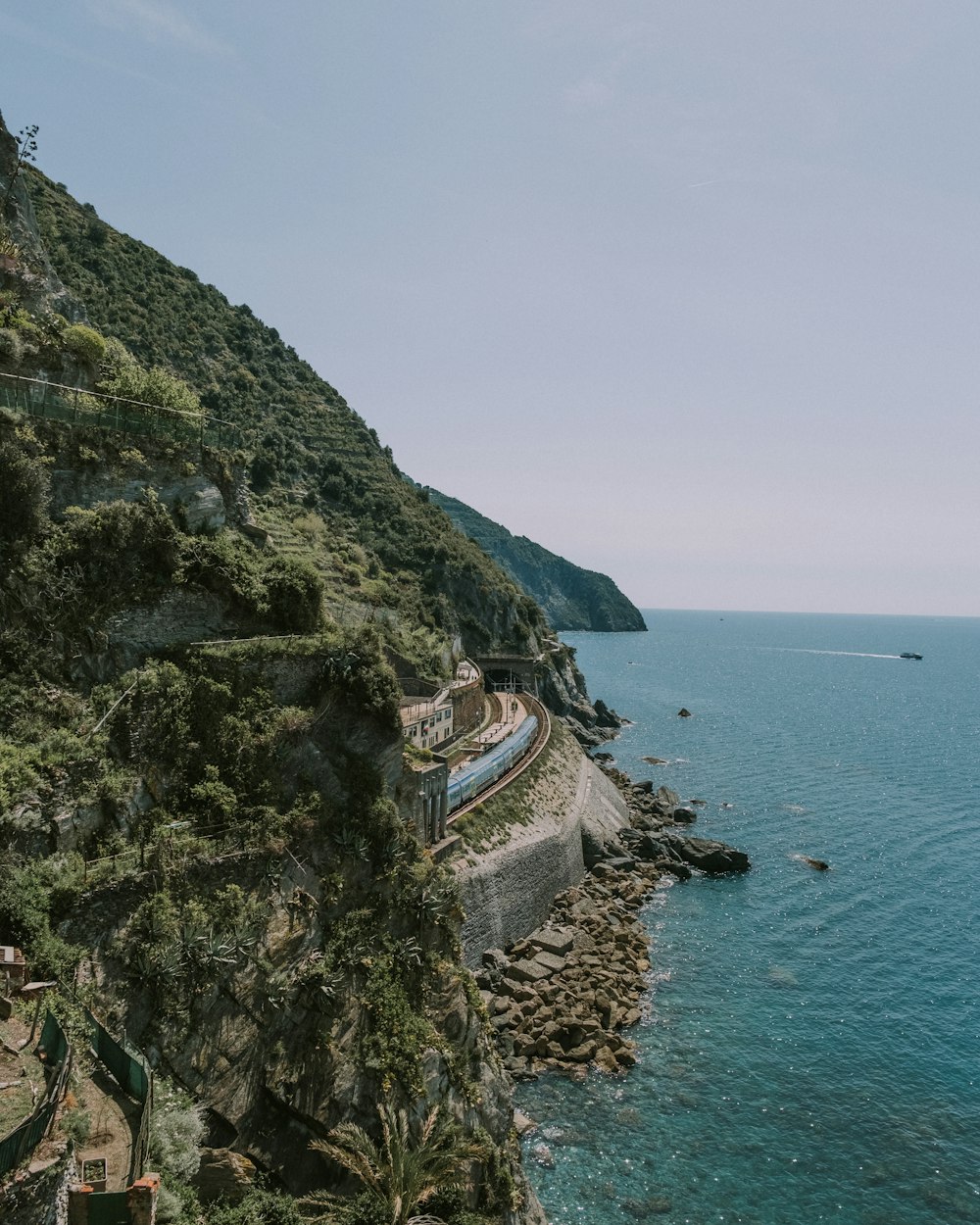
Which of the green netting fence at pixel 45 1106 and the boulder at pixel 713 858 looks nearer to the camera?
the green netting fence at pixel 45 1106

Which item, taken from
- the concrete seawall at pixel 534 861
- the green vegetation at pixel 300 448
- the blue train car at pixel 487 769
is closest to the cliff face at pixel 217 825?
the concrete seawall at pixel 534 861

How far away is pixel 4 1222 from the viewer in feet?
33.3

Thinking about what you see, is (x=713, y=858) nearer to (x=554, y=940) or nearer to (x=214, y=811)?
(x=554, y=940)

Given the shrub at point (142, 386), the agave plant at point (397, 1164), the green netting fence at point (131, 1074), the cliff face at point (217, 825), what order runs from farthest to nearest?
1. the shrub at point (142, 386)
2. the cliff face at point (217, 825)
3. the agave plant at point (397, 1164)
4. the green netting fence at point (131, 1074)

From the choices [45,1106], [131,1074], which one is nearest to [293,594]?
[131,1074]

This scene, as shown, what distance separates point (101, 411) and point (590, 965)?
113 feet

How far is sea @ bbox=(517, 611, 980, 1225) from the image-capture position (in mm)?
26688

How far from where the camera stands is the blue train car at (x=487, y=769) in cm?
4344

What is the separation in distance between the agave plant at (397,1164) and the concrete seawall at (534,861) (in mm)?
13841

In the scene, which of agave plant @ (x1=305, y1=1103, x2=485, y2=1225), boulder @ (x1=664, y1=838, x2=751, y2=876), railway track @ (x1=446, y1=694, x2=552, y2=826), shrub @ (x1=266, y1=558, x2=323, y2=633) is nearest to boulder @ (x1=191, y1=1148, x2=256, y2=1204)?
agave plant @ (x1=305, y1=1103, x2=485, y2=1225)

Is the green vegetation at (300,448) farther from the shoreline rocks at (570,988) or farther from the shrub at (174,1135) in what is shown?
the shrub at (174,1135)

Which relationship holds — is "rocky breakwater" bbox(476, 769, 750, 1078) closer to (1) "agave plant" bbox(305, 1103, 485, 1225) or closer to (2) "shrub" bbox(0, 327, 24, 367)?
(1) "agave plant" bbox(305, 1103, 485, 1225)

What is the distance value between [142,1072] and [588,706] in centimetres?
9315

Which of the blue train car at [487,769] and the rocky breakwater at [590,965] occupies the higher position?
the blue train car at [487,769]
